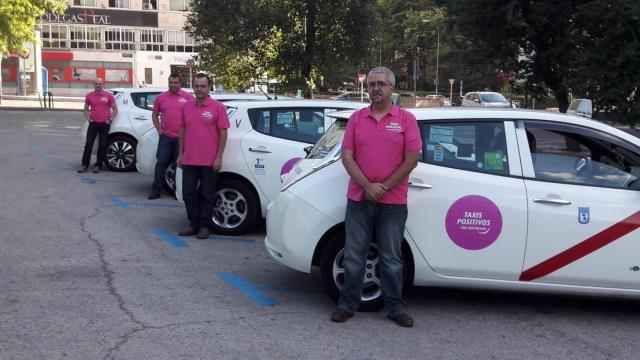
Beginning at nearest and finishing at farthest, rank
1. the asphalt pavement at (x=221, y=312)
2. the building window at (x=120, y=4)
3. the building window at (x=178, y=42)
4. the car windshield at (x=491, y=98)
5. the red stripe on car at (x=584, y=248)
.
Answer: the asphalt pavement at (x=221, y=312) → the red stripe on car at (x=584, y=248) → the car windshield at (x=491, y=98) → the building window at (x=120, y=4) → the building window at (x=178, y=42)

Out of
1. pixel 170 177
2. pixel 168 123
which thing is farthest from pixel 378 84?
pixel 170 177

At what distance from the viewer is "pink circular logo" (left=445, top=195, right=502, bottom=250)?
201 inches

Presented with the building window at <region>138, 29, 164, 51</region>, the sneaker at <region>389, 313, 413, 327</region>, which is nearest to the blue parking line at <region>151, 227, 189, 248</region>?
the sneaker at <region>389, 313, 413, 327</region>

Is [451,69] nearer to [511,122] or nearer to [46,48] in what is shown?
[46,48]

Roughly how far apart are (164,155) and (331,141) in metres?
4.98

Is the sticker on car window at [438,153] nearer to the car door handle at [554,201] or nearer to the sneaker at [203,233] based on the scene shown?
the car door handle at [554,201]

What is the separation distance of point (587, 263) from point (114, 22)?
67.6 meters

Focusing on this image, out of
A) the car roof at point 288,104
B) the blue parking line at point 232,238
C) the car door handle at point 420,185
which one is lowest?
the blue parking line at point 232,238

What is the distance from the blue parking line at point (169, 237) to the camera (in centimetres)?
759

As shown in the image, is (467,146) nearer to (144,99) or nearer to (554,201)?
(554,201)

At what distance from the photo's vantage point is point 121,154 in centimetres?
1352

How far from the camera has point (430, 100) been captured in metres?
48.3

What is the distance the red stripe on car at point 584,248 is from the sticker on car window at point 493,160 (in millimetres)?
743

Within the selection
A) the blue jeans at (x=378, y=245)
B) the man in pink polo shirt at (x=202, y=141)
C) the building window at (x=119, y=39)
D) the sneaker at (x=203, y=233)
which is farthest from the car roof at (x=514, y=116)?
the building window at (x=119, y=39)
